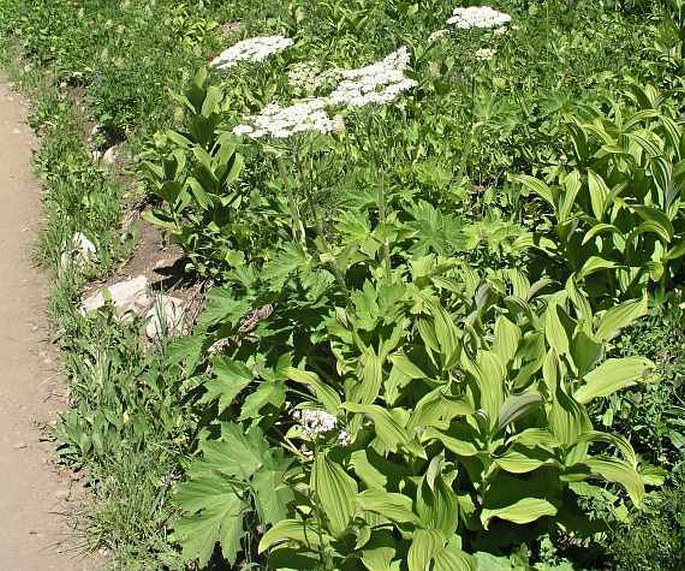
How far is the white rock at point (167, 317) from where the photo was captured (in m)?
5.67

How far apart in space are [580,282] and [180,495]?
2053mm

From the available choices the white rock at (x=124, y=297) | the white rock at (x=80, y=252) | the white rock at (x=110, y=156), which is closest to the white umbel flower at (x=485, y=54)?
the white rock at (x=124, y=297)

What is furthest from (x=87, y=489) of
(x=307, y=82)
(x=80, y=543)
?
(x=307, y=82)

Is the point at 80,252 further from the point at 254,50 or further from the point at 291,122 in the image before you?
the point at 291,122

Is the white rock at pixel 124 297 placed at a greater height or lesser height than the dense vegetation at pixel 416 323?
lesser

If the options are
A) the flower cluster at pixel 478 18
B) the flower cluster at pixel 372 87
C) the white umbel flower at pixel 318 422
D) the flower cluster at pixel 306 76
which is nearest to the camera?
the white umbel flower at pixel 318 422

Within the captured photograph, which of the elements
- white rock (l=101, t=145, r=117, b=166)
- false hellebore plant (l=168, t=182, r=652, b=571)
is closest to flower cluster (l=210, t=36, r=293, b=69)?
false hellebore plant (l=168, t=182, r=652, b=571)

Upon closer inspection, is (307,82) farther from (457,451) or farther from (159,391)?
(457,451)

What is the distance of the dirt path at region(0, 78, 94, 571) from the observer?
4711 mm

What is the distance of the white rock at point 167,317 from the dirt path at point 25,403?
673 mm

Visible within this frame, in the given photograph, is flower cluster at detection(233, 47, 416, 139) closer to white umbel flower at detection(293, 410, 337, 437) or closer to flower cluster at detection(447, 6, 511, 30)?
flower cluster at detection(447, 6, 511, 30)

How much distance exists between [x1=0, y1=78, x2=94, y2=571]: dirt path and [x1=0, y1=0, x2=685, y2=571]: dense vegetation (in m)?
0.19

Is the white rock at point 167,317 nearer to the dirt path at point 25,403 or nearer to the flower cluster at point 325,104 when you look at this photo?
the dirt path at point 25,403

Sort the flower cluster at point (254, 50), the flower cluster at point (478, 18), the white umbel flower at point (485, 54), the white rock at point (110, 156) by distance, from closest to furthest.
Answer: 1. the flower cluster at point (254, 50)
2. the flower cluster at point (478, 18)
3. the white umbel flower at point (485, 54)
4. the white rock at point (110, 156)
